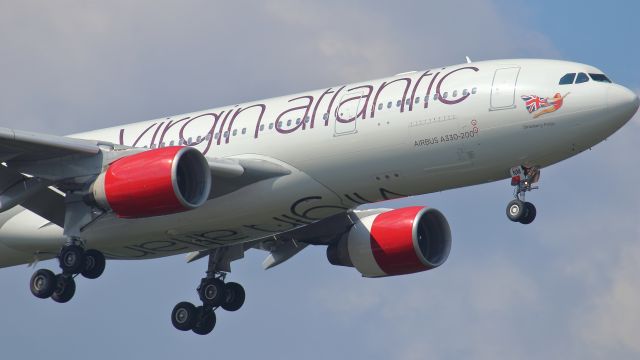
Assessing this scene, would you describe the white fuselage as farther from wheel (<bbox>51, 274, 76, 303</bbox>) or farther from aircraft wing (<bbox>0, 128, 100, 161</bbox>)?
aircraft wing (<bbox>0, 128, 100, 161</bbox>)

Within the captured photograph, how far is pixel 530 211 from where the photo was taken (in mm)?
49531

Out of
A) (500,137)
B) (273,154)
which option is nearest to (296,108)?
(273,154)

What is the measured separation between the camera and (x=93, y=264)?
2050 inches

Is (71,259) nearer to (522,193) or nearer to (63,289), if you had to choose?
(63,289)

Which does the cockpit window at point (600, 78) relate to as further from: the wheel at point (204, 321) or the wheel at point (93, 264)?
the wheel at point (93, 264)

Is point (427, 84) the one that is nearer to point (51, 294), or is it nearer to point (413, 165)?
point (413, 165)

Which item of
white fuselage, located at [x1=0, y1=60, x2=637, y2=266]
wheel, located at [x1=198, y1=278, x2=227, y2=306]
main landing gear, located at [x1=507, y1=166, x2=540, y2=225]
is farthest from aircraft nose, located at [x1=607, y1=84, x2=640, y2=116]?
wheel, located at [x1=198, y1=278, x2=227, y2=306]

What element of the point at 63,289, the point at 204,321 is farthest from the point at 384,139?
the point at 63,289

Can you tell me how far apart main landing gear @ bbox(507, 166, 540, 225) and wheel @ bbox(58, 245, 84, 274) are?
1232cm

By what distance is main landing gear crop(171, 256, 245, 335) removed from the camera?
185ft

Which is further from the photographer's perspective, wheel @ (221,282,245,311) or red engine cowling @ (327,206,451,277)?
wheel @ (221,282,245,311)

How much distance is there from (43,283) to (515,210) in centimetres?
1406

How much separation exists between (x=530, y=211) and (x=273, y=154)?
7.40m

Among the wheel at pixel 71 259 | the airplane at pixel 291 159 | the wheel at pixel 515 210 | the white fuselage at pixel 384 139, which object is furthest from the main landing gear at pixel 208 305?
the wheel at pixel 515 210
